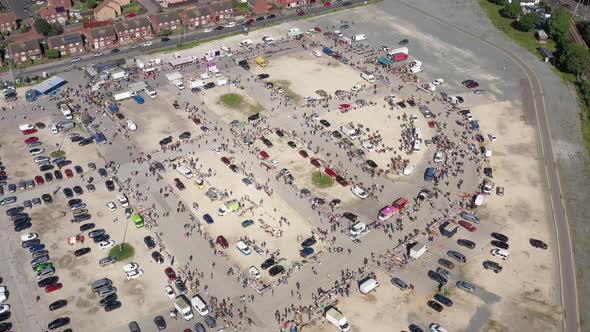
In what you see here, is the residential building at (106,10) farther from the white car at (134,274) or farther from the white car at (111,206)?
the white car at (134,274)

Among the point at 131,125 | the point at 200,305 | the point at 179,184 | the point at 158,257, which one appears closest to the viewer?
the point at 200,305

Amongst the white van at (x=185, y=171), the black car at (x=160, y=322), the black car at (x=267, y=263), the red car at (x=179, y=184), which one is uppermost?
the black car at (x=267, y=263)

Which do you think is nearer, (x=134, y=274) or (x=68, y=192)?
(x=134, y=274)

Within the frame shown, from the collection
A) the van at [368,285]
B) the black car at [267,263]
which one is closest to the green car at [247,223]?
the black car at [267,263]

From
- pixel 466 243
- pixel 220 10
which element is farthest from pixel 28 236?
pixel 220 10

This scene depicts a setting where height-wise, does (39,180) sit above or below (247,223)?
below

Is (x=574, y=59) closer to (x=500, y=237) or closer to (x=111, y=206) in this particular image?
(x=500, y=237)
